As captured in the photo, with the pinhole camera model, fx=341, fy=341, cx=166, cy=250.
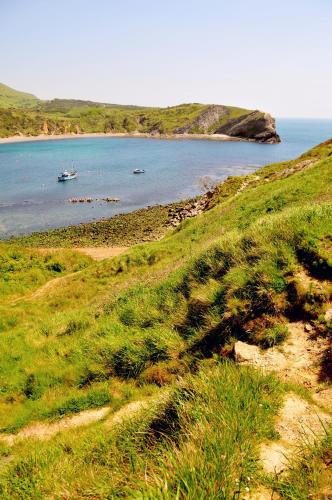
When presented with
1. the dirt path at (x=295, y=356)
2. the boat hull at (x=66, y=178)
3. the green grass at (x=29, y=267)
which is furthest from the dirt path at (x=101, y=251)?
the boat hull at (x=66, y=178)

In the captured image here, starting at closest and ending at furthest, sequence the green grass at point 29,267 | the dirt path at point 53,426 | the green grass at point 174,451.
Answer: the green grass at point 174,451 → the dirt path at point 53,426 → the green grass at point 29,267

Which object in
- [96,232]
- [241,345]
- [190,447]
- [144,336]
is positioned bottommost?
[96,232]

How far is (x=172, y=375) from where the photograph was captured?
29.0 ft

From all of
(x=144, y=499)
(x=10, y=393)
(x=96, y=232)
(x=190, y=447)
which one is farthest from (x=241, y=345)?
(x=96, y=232)

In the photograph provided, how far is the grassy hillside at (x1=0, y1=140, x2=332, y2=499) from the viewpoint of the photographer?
4277 mm

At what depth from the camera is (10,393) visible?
11.2m

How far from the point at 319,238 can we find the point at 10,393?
10.8m

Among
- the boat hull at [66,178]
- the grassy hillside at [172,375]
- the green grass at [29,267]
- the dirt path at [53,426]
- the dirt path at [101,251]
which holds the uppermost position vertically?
the boat hull at [66,178]

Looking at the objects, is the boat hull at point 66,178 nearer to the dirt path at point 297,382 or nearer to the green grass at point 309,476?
the dirt path at point 297,382

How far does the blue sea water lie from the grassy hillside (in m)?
50.2

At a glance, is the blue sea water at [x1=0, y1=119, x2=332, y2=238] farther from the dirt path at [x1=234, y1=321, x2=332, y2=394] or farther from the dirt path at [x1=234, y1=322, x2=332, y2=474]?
the dirt path at [x1=234, y1=322, x2=332, y2=474]

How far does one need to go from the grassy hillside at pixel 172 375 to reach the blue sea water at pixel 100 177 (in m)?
50.2

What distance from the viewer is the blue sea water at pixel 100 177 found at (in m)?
68.6

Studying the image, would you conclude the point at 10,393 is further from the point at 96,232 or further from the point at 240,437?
the point at 96,232
